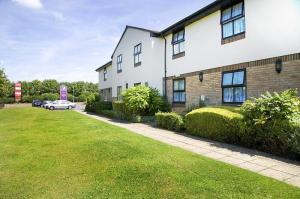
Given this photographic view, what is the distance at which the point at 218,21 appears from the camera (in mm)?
13531

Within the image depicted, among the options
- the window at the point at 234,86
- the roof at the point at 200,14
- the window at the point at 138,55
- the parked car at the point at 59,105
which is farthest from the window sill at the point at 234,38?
the parked car at the point at 59,105

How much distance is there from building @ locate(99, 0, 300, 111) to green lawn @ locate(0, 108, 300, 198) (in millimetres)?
5302

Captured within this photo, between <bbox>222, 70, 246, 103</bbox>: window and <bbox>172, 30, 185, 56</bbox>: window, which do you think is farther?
<bbox>172, 30, 185, 56</bbox>: window

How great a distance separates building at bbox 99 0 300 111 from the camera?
10.2m

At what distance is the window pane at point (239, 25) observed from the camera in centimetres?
1207

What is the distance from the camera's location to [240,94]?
40.4 feet

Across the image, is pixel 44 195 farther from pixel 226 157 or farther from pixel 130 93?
pixel 130 93

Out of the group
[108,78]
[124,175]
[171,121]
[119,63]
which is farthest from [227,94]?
[108,78]

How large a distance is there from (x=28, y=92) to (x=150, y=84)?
6769cm

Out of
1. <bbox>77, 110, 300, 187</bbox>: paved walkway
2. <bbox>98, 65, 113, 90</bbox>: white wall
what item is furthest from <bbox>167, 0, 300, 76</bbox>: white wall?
<bbox>98, 65, 113, 90</bbox>: white wall

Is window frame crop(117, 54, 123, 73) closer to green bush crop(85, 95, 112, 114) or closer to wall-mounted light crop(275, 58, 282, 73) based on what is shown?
green bush crop(85, 95, 112, 114)

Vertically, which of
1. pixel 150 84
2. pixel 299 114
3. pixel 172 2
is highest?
pixel 172 2

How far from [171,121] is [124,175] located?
763 centimetres

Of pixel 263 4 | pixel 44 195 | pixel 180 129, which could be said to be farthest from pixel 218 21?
pixel 44 195
